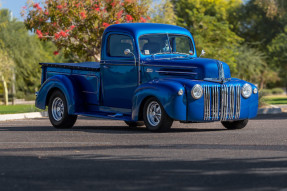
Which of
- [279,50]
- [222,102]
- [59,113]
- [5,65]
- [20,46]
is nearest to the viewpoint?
[222,102]

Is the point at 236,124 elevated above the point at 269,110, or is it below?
above

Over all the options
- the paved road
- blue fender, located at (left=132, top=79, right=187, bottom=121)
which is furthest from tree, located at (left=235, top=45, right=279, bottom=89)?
the paved road

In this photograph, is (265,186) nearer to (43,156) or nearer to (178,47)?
(43,156)

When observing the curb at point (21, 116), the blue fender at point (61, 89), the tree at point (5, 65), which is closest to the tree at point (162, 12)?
the tree at point (5, 65)

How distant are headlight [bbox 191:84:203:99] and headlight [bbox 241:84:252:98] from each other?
1.17 meters

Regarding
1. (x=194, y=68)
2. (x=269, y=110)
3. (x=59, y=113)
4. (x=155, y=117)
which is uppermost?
(x=194, y=68)

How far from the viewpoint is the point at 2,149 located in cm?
1038

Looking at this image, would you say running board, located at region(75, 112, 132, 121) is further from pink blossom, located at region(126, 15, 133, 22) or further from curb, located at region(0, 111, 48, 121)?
pink blossom, located at region(126, 15, 133, 22)

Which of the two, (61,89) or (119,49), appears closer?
(119,49)

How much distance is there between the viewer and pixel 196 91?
12.6m

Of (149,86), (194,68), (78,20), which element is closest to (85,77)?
(149,86)

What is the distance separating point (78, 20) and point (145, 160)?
1990 centimetres

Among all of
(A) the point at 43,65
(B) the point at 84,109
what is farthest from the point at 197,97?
(A) the point at 43,65

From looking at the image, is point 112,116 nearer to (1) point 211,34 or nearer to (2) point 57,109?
(2) point 57,109
